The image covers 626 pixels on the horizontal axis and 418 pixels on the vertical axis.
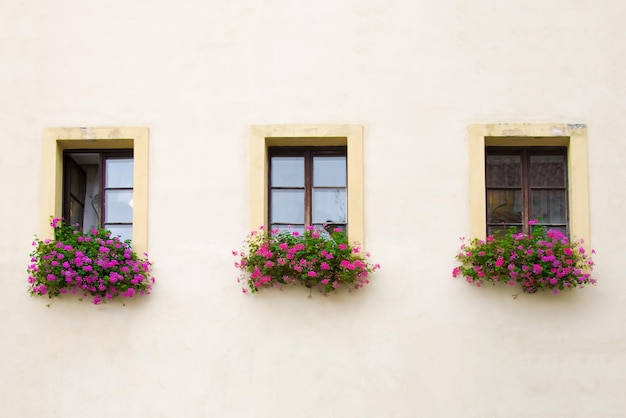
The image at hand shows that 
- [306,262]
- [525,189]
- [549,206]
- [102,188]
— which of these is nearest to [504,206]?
[525,189]

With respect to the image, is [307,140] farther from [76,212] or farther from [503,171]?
[76,212]

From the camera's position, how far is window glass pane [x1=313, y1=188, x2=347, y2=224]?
756 centimetres

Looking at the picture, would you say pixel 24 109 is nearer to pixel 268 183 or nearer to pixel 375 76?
pixel 268 183

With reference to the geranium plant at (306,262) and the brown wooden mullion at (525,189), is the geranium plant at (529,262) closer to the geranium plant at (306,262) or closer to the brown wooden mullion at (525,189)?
the brown wooden mullion at (525,189)

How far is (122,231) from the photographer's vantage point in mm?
7645

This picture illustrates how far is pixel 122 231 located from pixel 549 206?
3698 mm

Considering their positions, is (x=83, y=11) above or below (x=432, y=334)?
above

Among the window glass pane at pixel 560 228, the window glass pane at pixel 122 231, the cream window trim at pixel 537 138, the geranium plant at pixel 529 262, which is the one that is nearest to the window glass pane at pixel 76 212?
the window glass pane at pixel 122 231

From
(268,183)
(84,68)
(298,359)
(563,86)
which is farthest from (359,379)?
(84,68)

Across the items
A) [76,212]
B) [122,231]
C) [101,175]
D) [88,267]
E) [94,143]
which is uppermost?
[94,143]

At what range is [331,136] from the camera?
7367 millimetres

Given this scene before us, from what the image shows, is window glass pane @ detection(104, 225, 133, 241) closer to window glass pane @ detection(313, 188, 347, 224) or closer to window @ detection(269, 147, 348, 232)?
window @ detection(269, 147, 348, 232)

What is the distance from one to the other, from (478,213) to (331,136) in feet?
4.52

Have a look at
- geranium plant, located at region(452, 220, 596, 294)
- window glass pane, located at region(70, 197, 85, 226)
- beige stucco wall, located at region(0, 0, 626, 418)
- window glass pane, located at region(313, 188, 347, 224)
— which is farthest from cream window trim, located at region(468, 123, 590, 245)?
window glass pane, located at region(70, 197, 85, 226)
